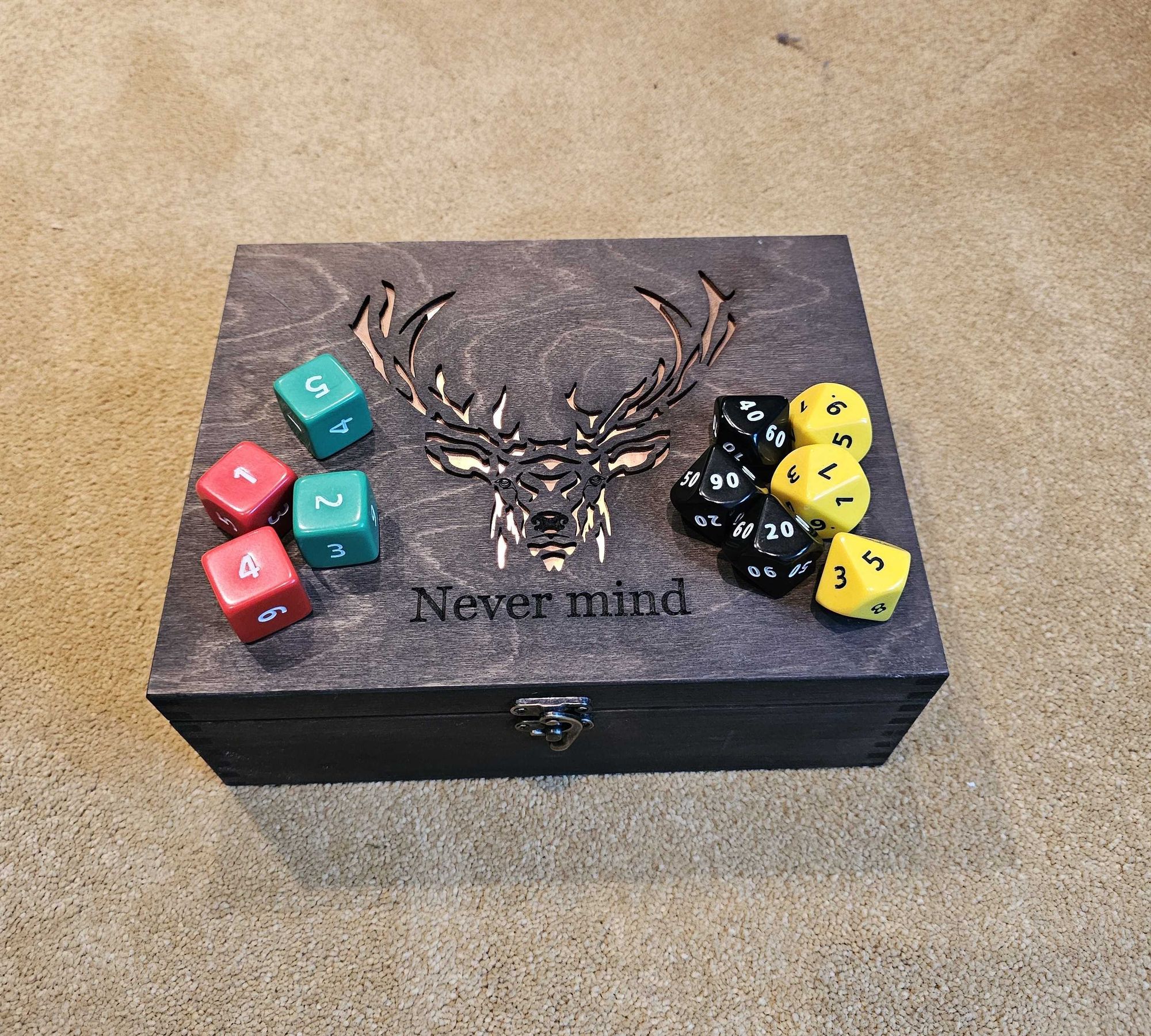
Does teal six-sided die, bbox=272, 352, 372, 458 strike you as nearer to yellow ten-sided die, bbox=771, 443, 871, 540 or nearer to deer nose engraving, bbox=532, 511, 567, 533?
deer nose engraving, bbox=532, 511, 567, 533

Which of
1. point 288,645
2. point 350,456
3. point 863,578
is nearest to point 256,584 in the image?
point 288,645

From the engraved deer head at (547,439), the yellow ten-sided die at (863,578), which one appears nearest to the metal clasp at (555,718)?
the engraved deer head at (547,439)

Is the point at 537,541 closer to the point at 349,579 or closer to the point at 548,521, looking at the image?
the point at 548,521

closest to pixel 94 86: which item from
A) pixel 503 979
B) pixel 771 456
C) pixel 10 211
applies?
pixel 10 211

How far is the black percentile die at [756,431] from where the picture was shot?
0.87 meters

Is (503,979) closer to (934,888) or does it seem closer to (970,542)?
(934,888)

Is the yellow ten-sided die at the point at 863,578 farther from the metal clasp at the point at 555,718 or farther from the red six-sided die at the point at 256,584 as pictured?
the red six-sided die at the point at 256,584

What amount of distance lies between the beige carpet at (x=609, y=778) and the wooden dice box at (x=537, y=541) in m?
0.09

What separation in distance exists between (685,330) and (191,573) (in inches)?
20.8

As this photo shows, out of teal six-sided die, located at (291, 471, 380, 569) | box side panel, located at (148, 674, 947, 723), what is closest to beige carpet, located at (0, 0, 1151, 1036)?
box side panel, located at (148, 674, 947, 723)

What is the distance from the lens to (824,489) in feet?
2.70

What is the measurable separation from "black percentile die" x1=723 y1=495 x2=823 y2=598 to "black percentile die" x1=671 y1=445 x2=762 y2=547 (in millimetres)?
11

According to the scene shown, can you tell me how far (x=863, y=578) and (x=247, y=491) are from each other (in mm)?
526

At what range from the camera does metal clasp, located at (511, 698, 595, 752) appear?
0.82 m
